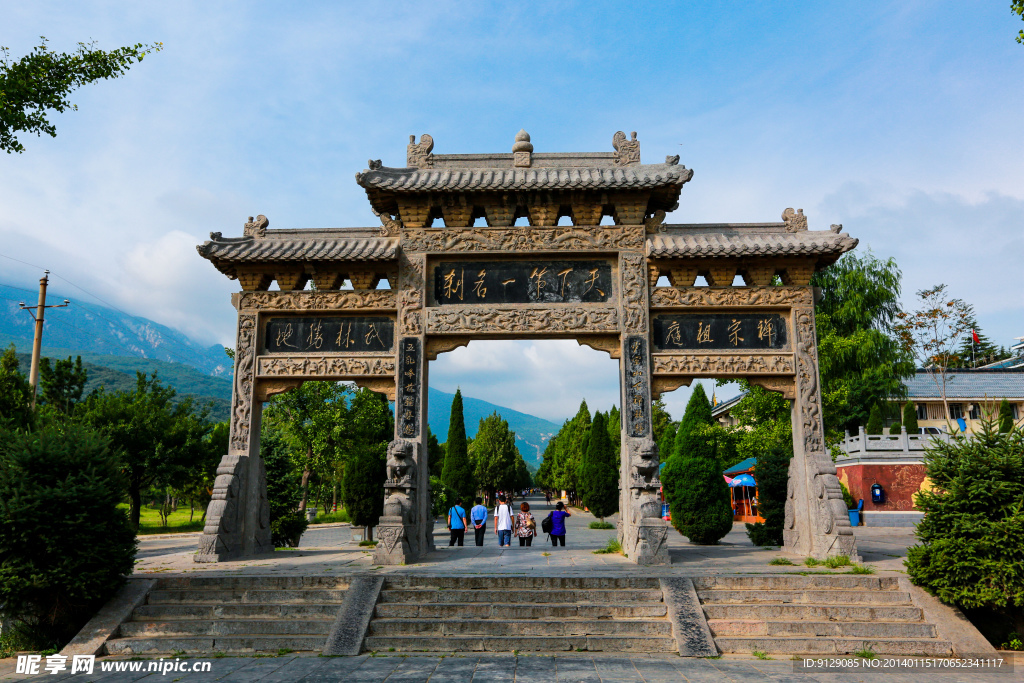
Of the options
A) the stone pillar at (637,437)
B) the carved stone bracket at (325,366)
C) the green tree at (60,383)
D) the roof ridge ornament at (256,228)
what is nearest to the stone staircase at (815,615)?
the stone pillar at (637,437)

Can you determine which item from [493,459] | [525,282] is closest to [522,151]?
[525,282]

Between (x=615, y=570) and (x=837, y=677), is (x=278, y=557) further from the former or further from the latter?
(x=837, y=677)

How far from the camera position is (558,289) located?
10516 millimetres

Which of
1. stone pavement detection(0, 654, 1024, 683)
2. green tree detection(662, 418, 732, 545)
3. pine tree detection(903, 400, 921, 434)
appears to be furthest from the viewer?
pine tree detection(903, 400, 921, 434)

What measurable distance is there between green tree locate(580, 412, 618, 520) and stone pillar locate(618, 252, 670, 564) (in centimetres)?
1308

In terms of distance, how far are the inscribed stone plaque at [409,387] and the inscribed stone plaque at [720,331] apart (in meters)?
3.90

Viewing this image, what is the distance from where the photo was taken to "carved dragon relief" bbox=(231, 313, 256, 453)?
1030 centimetres

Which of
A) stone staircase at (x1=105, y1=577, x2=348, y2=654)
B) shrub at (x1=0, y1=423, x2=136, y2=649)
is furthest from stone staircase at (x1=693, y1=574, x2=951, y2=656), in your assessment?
shrub at (x1=0, y1=423, x2=136, y2=649)

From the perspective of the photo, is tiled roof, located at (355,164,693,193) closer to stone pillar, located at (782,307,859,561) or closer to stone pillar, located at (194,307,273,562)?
stone pillar, located at (782,307,859,561)

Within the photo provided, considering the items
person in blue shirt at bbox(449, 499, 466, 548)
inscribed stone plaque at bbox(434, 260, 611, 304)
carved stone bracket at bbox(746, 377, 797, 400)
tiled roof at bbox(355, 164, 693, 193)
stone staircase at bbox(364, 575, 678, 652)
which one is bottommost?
stone staircase at bbox(364, 575, 678, 652)

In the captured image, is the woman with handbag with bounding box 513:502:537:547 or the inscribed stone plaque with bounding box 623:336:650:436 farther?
the woman with handbag with bounding box 513:502:537:547

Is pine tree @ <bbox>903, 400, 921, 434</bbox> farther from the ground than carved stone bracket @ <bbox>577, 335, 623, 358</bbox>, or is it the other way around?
carved stone bracket @ <bbox>577, 335, 623, 358</bbox>

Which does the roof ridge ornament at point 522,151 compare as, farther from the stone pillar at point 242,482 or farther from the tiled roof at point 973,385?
the tiled roof at point 973,385

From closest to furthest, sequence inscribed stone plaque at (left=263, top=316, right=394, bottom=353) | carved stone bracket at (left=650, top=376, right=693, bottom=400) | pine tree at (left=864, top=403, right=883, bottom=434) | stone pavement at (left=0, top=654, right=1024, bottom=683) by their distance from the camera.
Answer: stone pavement at (left=0, top=654, right=1024, bottom=683)
carved stone bracket at (left=650, top=376, right=693, bottom=400)
inscribed stone plaque at (left=263, top=316, right=394, bottom=353)
pine tree at (left=864, top=403, right=883, bottom=434)
